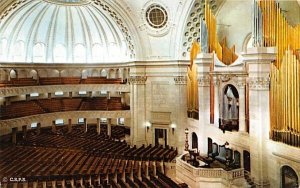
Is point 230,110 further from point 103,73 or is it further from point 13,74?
point 13,74

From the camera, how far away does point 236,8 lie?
30.1m

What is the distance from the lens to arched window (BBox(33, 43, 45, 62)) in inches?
1480

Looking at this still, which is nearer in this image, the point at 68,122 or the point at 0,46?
the point at 0,46

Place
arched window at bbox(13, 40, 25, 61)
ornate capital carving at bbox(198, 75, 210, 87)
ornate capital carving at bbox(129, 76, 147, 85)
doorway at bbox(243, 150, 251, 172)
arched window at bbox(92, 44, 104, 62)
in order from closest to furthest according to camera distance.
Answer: doorway at bbox(243, 150, 251, 172)
ornate capital carving at bbox(198, 75, 210, 87)
ornate capital carving at bbox(129, 76, 147, 85)
arched window at bbox(13, 40, 25, 61)
arched window at bbox(92, 44, 104, 62)

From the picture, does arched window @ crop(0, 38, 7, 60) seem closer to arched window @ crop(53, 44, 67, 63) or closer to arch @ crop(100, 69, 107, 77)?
arched window @ crop(53, 44, 67, 63)

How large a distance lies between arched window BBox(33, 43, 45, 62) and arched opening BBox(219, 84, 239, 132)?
2105cm

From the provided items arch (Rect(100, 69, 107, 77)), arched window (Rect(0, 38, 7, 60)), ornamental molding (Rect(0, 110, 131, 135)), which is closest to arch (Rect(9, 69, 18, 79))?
arched window (Rect(0, 38, 7, 60))

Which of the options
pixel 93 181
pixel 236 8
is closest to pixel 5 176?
pixel 93 181

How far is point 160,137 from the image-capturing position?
1373 inches

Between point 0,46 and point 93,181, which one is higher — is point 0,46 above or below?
above

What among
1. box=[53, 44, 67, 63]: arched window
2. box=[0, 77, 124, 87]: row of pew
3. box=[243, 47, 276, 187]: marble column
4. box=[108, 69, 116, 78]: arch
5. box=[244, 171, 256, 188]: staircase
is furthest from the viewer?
box=[108, 69, 116, 78]: arch

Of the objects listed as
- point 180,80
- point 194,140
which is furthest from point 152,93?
point 194,140

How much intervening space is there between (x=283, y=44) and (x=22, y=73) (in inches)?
1091

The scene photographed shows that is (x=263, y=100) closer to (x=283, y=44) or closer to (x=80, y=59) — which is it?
(x=283, y=44)
